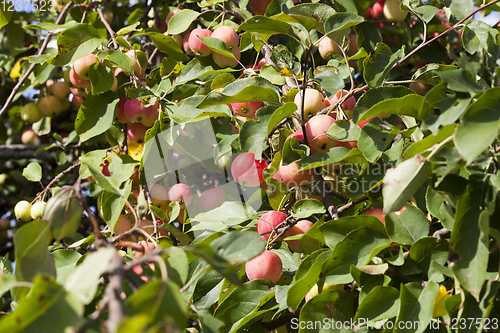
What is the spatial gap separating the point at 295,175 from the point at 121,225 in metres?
0.59

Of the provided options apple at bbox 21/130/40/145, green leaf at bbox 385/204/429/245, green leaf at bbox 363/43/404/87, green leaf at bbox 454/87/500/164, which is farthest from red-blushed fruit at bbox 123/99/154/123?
apple at bbox 21/130/40/145

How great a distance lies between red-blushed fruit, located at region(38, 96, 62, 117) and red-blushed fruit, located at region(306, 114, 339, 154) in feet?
4.59

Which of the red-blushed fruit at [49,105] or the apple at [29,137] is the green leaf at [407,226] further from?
the apple at [29,137]

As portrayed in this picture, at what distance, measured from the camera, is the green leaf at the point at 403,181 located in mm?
626

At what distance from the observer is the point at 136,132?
1396 millimetres

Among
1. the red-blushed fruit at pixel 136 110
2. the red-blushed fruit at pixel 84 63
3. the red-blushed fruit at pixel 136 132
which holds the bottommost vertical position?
the red-blushed fruit at pixel 136 132

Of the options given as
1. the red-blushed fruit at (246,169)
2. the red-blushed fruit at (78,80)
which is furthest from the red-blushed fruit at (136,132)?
the red-blushed fruit at (246,169)

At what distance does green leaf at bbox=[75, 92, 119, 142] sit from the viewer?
4.29ft

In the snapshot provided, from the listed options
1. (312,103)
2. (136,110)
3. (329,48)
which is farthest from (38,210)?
(329,48)

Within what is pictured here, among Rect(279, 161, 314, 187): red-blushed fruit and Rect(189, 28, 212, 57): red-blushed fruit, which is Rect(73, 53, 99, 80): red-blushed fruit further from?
Rect(279, 161, 314, 187): red-blushed fruit

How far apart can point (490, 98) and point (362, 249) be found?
352mm

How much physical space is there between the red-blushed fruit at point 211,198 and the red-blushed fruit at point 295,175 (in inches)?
12.5

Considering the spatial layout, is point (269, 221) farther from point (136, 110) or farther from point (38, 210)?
point (38, 210)

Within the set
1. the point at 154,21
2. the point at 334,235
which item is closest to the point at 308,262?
the point at 334,235
